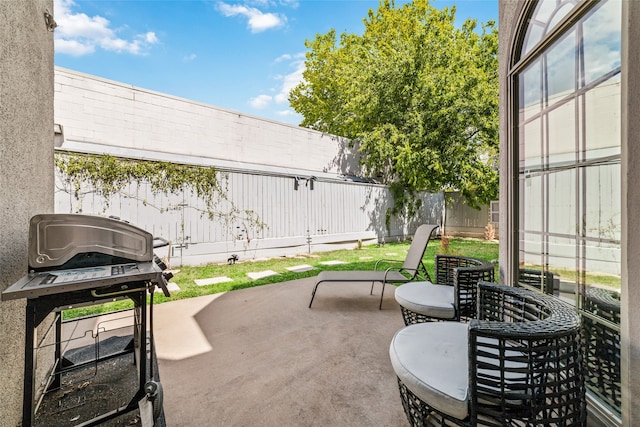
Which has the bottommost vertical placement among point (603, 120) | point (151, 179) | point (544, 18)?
point (603, 120)

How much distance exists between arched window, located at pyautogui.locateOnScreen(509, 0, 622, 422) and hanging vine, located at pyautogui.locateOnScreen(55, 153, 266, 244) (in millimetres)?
5806

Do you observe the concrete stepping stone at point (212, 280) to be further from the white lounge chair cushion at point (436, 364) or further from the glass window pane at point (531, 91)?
the glass window pane at point (531, 91)

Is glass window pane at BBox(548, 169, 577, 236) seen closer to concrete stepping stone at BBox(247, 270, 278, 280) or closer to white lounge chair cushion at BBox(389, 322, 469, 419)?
white lounge chair cushion at BBox(389, 322, 469, 419)

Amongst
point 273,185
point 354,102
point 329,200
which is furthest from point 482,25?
point 273,185

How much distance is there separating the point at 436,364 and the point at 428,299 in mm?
1169

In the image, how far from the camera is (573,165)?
6.17 ft

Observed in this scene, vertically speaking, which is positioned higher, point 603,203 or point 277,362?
point 603,203

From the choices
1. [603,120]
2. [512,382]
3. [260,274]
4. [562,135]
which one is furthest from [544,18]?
[260,274]

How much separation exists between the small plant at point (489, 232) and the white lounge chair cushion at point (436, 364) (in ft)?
33.5

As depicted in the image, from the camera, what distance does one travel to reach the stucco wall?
143 centimetres

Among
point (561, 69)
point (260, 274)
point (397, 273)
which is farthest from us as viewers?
point (260, 274)

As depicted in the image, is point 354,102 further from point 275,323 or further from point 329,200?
point 275,323

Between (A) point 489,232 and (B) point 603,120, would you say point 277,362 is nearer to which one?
(B) point 603,120

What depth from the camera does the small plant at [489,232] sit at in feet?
33.7
